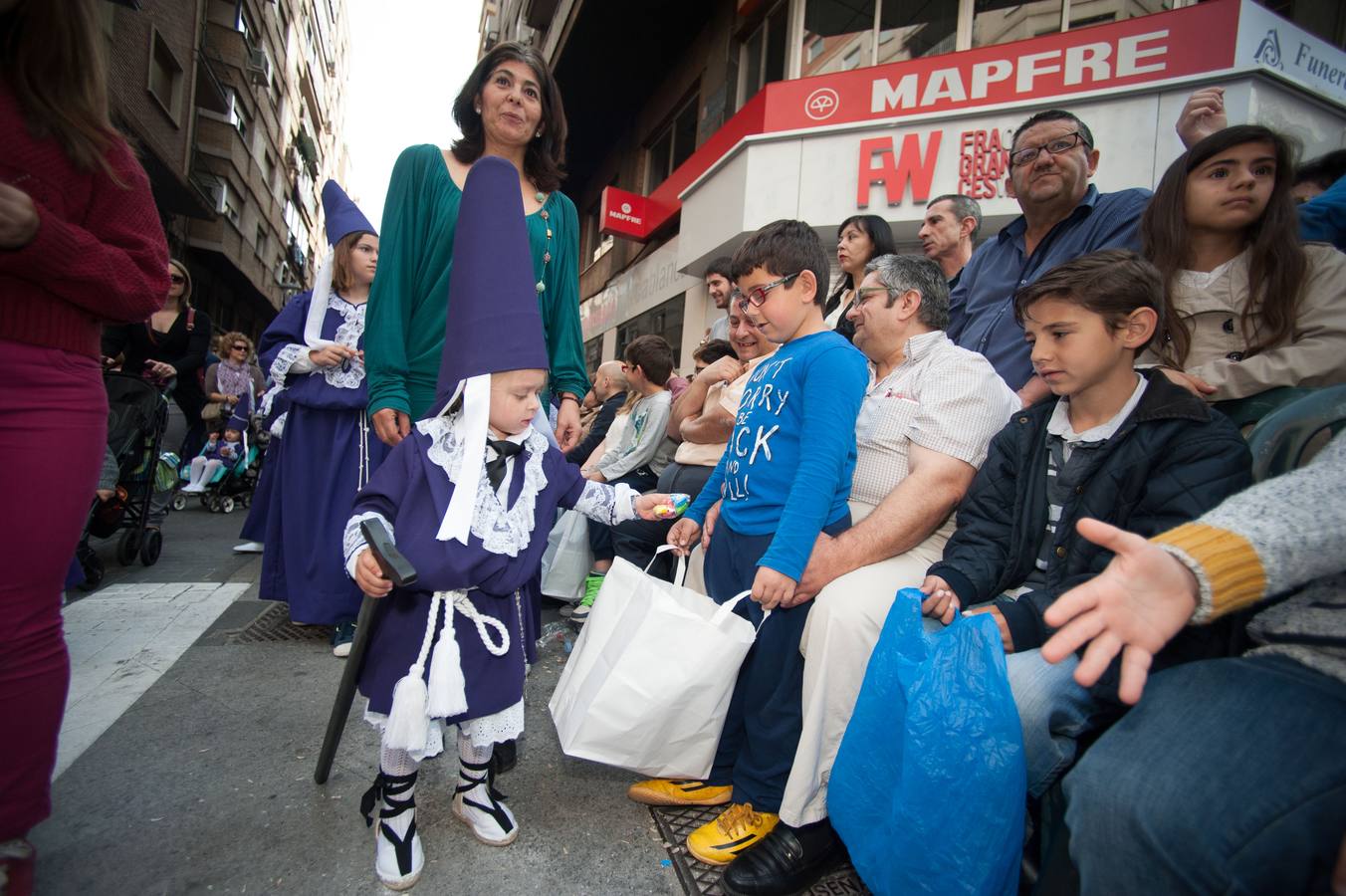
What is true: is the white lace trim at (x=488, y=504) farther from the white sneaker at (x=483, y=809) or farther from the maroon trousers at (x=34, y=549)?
the maroon trousers at (x=34, y=549)

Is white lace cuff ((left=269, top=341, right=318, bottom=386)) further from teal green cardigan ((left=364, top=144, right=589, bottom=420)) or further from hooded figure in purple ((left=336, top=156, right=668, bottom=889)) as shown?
hooded figure in purple ((left=336, top=156, right=668, bottom=889))

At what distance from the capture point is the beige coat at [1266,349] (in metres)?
1.68

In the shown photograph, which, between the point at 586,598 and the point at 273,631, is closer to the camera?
the point at 273,631

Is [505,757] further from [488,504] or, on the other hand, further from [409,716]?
[488,504]

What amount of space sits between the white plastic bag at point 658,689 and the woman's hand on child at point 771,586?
3.2 inches

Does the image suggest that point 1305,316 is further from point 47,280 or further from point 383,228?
point 47,280

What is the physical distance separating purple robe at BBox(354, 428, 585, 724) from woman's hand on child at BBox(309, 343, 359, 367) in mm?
1370

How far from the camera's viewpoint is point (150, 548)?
4.30m

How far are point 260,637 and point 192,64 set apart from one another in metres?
19.3

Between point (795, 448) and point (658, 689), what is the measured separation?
81 cm

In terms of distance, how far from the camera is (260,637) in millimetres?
3080

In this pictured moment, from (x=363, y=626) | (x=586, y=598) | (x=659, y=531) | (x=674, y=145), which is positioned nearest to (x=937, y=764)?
(x=363, y=626)

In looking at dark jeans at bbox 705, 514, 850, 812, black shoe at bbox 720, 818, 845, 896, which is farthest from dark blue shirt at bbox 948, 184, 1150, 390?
black shoe at bbox 720, 818, 845, 896

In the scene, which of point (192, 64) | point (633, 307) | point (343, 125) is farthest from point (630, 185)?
point (343, 125)
